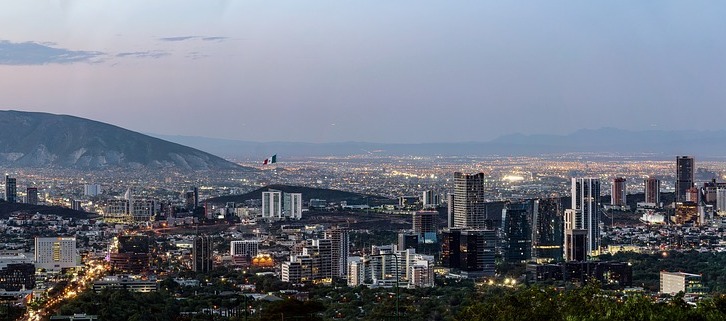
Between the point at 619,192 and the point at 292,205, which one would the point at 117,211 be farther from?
the point at 619,192

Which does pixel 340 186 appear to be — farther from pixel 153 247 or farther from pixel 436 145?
pixel 153 247

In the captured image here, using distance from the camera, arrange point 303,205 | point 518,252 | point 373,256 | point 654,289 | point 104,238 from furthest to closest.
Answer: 1. point 303,205
2. point 104,238
3. point 518,252
4. point 373,256
5. point 654,289

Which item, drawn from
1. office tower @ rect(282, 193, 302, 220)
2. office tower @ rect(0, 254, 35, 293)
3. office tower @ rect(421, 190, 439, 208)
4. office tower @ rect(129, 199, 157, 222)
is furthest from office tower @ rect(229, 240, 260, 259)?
office tower @ rect(282, 193, 302, 220)

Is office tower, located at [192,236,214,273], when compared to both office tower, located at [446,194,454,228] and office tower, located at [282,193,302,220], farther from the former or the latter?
office tower, located at [282,193,302,220]

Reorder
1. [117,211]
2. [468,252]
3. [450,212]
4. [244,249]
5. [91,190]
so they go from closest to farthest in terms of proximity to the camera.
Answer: [468,252]
[244,249]
[450,212]
[117,211]
[91,190]

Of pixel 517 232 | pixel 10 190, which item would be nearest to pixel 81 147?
pixel 10 190

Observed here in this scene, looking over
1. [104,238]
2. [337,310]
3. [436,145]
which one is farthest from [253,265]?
[436,145]
